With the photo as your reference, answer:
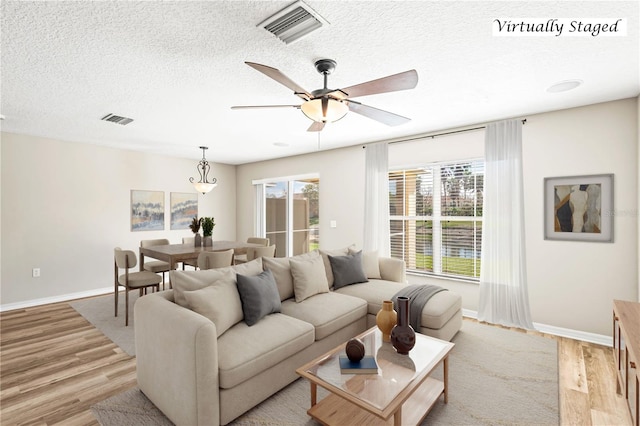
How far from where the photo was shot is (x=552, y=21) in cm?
188

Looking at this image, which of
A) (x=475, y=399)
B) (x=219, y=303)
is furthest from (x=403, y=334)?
(x=219, y=303)

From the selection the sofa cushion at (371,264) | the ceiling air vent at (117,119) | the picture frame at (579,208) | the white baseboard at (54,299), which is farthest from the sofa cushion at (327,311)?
the white baseboard at (54,299)

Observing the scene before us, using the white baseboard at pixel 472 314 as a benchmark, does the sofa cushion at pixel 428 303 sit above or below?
above

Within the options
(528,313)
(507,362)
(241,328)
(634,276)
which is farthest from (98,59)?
(634,276)

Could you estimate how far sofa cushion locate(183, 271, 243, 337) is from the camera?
2209 millimetres

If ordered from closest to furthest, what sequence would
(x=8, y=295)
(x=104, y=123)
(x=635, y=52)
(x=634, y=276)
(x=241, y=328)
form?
(x=635, y=52), (x=241, y=328), (x=634, y=276), (x=104, y=123), (x=8, y=295)

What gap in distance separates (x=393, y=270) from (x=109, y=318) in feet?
12.4

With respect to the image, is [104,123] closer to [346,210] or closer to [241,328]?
[241,328]

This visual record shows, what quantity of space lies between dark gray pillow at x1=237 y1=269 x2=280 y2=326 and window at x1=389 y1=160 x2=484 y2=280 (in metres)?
2.78

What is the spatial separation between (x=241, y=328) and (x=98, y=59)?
2.31 meters

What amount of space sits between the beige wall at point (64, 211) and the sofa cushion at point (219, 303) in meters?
4.06

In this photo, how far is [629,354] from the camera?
1.80 m

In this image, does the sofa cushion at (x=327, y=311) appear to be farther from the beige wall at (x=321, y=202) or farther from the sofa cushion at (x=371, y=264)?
the beige wall at (x=321, y=202)

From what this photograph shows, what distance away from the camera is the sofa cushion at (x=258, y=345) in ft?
6.40
